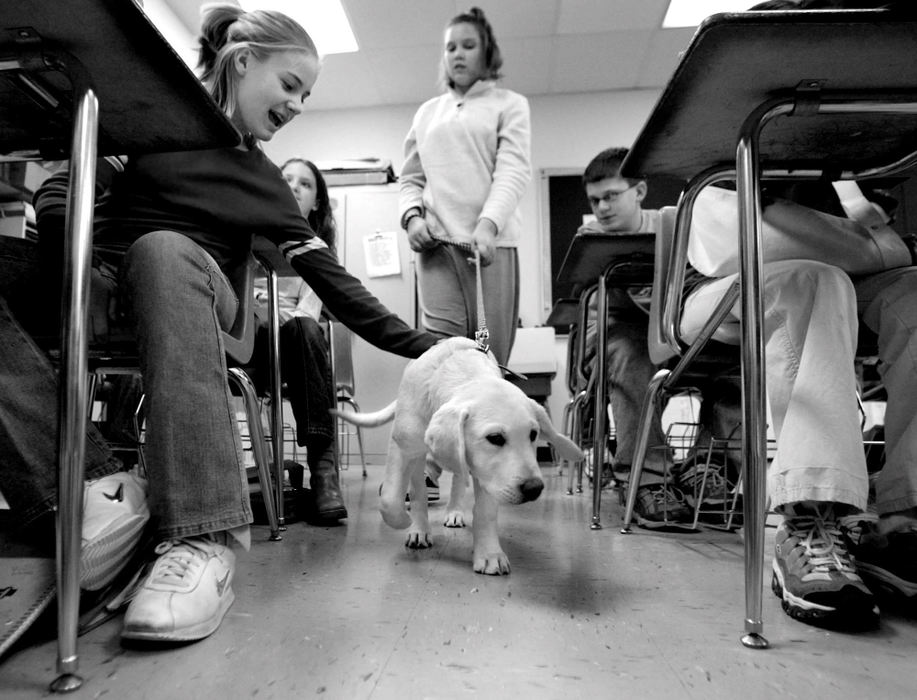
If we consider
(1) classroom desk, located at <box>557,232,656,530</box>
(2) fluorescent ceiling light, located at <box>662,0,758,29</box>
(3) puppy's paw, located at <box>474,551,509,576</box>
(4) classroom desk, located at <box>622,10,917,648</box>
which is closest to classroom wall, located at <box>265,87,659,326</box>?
(2) fluorescent ceiling light, located at <box>662,0,758,29</box>

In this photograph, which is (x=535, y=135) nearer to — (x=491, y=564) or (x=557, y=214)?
(x=557, y=214)

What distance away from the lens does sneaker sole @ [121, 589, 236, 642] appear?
30.5 inches

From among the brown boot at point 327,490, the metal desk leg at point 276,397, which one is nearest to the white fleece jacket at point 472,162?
the metal desk leg at point 276,397

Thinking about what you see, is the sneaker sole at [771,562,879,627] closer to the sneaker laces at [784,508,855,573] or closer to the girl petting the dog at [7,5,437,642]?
the sneaker laces at [784,508,855,573]

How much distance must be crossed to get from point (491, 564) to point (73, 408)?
2.58 ft

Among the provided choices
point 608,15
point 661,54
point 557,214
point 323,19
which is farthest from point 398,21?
point 661,54

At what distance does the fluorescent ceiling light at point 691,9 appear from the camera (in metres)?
4.07

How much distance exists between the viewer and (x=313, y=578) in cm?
115

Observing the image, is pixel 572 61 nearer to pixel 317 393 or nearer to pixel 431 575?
pixel 317 393

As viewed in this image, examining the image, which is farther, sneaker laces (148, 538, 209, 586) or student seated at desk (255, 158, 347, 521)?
student seated at desk (255, 158, 347, 521)

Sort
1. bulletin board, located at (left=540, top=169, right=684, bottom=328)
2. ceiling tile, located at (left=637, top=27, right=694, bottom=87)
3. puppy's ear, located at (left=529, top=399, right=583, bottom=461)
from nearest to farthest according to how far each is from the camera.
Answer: puppy's ear, located at (left=529, top=399, right=583, bottom=461) → ceiling tile, located at (left=637, top=27, right=694, bottom=87) → bulletin board, located at (left=540, top=169, right=684, bottom=328)

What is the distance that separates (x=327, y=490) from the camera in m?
1.80

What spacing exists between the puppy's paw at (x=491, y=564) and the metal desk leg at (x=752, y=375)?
480 mm

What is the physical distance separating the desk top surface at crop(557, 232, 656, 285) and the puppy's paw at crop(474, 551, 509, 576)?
0.78 m
